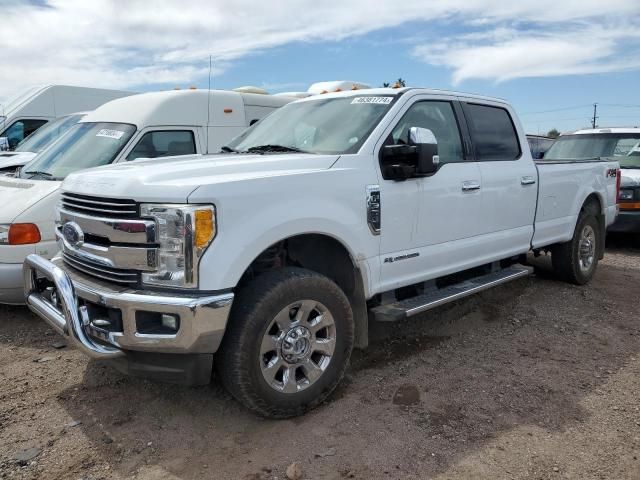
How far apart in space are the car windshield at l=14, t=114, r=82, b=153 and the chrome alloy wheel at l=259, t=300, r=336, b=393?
19.5 feet

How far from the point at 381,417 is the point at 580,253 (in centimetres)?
411

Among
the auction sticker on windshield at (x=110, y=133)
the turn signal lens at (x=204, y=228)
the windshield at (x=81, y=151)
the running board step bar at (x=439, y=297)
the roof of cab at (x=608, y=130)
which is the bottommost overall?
the running board step bar at (x=439, y=297)

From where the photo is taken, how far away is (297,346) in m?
3.43

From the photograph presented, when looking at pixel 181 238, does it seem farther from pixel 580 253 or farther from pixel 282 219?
pixel 580 253

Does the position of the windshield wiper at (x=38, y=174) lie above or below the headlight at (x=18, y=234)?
above

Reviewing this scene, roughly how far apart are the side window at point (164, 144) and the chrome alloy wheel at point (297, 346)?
3.62m

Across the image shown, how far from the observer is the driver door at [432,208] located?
13.2 feet

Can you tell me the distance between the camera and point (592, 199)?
263 inches

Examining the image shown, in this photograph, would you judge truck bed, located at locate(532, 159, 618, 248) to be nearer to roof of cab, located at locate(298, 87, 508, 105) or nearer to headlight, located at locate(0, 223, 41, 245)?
roof of cab, located at locate(298, 87, 508, 105)

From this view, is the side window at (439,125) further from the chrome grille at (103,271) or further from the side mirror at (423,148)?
the chrome grille at (103,271)

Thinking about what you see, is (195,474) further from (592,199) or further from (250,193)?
(592,199)

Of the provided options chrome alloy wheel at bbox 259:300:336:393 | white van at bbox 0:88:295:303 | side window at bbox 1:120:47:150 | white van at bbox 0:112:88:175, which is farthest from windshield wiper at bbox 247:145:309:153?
side window at bbox 1:120:47:150

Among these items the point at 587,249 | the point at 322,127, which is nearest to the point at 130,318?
the point at 322,127

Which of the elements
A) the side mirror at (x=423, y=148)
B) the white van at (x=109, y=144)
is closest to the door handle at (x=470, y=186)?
the side mirror at (x=423, y=148)
